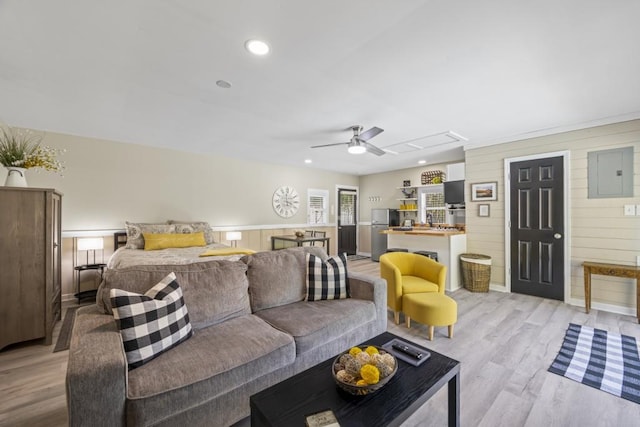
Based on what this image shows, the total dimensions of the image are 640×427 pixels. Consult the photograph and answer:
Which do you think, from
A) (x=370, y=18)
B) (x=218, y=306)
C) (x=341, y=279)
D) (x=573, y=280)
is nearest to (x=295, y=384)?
(x=218, y=306)

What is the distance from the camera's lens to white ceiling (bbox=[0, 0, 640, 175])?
1.67 meters

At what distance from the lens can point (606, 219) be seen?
354cm

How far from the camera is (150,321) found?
152 cm

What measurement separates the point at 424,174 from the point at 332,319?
18.2ft

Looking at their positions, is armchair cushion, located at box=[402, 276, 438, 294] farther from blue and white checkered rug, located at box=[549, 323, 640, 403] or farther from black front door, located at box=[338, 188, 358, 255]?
black front door, located at box=[338, 188, 358, 255]

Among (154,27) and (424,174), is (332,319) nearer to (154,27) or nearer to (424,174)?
(154,27)

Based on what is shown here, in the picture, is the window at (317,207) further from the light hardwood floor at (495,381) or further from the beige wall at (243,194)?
the light hardwood floor at (495,381)

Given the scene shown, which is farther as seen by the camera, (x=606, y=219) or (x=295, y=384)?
(x=606, y=219)

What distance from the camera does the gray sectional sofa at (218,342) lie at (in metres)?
1.23

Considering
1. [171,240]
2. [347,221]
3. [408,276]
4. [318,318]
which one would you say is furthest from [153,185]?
[347,221]

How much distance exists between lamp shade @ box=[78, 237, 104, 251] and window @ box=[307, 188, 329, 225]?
440 cm

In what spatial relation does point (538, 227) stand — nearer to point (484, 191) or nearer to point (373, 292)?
point (484, 191)

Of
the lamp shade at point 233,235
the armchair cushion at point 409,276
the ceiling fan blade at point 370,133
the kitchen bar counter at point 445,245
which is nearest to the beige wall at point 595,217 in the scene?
the kitchen bar counter at point 445,245

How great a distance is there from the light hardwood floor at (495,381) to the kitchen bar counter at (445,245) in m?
1.11
